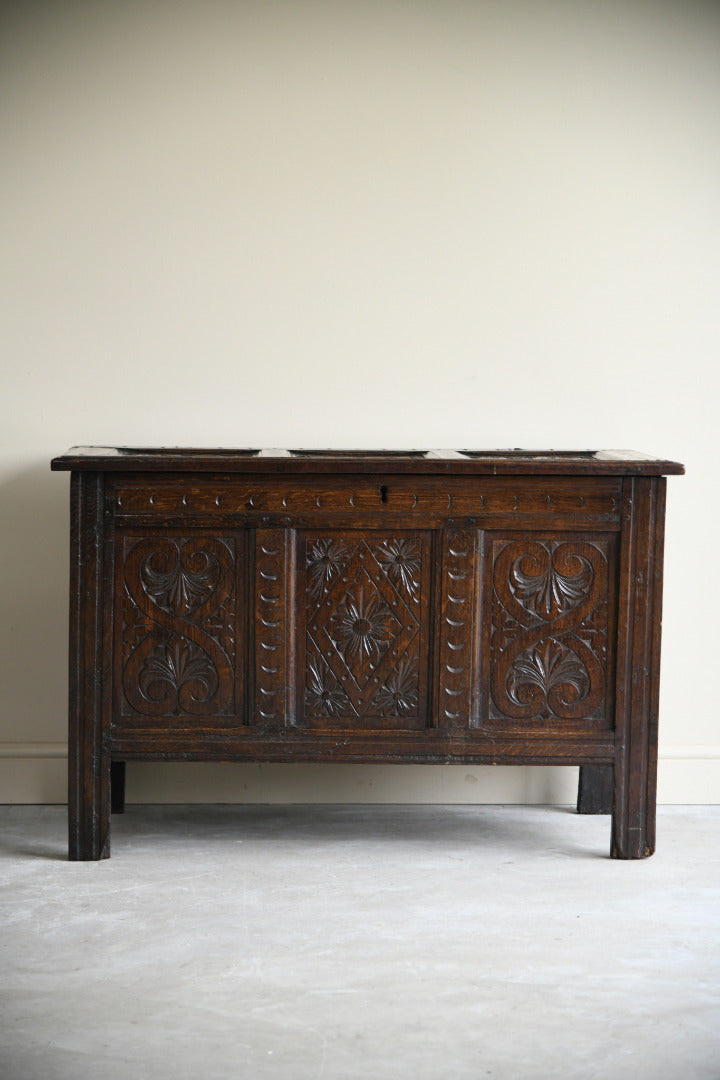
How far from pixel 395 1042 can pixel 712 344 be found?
2.19 m

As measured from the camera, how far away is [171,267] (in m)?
3.33

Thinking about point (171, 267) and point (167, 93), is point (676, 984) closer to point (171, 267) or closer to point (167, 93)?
point (171, 267)

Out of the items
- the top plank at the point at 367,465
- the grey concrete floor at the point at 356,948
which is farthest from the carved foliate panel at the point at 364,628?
the grey concrete floor at the point at 356,948

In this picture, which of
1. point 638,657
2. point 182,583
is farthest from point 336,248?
point 638,657

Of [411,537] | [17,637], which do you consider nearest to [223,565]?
[411,537]

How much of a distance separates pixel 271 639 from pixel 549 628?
669 mm

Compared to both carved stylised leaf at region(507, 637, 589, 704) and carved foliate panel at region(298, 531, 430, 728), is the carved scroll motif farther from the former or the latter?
carved foliate panel at region(298, 531, 430, 728)

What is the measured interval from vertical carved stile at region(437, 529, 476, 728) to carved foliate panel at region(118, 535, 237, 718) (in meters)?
0.50

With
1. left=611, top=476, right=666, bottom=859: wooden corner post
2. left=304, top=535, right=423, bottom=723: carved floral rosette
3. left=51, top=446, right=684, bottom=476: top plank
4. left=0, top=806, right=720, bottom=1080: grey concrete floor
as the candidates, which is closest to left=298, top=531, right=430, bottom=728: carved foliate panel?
left=304, top=535, right=423, bottom=723: carved floral rosette

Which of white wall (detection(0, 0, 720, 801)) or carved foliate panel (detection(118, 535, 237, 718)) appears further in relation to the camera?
white wall (detection(0, 0, 720, 801))

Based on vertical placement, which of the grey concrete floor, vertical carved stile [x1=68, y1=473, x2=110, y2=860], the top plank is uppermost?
the top plank

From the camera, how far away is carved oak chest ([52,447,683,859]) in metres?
2.87

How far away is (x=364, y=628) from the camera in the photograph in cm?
291

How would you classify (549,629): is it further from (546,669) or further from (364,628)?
(364,628)
